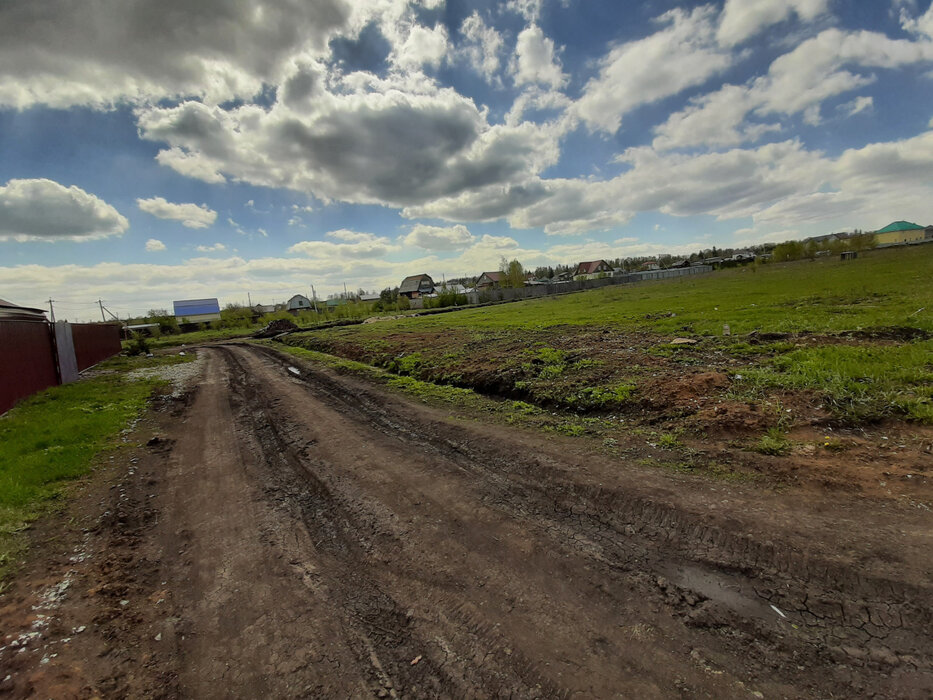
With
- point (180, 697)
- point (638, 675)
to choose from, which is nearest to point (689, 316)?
point (638, 675)

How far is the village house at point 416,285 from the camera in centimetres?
9538

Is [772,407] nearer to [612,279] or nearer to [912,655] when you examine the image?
[912,655]

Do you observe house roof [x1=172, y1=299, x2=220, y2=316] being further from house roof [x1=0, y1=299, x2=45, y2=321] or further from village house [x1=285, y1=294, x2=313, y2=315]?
house roof [x1=0, y1=299, x2=45, y2=321]

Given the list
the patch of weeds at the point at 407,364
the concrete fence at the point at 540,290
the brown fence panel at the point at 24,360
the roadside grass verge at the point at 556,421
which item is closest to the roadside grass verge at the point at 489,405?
the roadside grass verge at the point at 556,421

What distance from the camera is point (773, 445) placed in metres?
5.34

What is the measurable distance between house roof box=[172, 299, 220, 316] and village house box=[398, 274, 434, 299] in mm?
39758

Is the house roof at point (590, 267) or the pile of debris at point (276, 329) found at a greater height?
the house roof at point (590, 267)

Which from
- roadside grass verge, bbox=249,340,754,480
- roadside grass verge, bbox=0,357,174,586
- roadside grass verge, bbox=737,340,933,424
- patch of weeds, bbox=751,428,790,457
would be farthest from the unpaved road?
roadside grass verge, bbox=737,340,933,424

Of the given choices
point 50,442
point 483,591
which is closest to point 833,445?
point 483,591

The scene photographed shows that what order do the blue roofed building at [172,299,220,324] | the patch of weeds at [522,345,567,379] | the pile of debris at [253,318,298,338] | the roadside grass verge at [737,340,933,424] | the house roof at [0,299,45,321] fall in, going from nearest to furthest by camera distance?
1. the roadside grass verge at [737,340,933,424]
2. the patch of weeds at [522,345,567,379]
3. the house roof at [0,299,45,321]
4. the pile of debris at [253,318,298,338]
5. the blue roofed building at [172,299,220,324]

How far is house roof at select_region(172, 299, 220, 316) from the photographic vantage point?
72444 mm

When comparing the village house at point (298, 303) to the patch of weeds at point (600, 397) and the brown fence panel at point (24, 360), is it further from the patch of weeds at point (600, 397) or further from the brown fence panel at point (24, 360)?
the patch of weeds at point (600, 397)

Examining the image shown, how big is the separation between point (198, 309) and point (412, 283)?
150 feet

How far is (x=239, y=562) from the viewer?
Answer: 13.2ft
